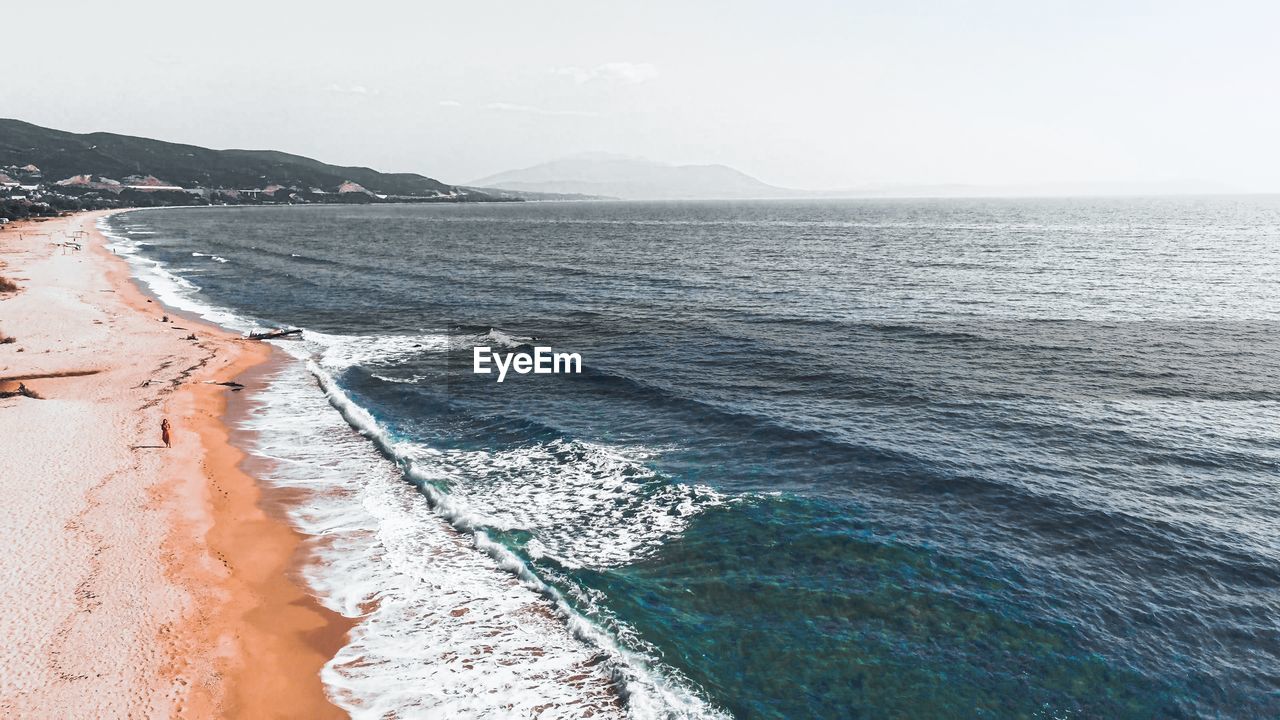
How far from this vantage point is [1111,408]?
98.2 feet

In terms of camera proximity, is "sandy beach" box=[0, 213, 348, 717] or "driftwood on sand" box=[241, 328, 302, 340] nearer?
"sandy beach" box=[0, 213, 348, 717]

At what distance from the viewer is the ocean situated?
49.6 ft

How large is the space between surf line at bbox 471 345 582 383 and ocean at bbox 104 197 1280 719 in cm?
106

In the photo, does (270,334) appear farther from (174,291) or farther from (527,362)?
(174,291)

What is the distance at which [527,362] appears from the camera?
1592 inches

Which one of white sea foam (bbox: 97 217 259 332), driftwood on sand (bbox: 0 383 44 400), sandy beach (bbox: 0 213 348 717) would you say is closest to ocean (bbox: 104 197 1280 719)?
sandy beach (bbox: 0 213 348 717)

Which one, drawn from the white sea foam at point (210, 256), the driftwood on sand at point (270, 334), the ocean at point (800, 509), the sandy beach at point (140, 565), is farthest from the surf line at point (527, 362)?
the white sea foam at point (210, 256)

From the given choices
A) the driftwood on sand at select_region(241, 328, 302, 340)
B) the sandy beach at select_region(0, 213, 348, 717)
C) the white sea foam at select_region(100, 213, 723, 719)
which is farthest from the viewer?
the driftwood on sand at select_region(241, 328, 302, 340)

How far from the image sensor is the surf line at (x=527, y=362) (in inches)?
1526

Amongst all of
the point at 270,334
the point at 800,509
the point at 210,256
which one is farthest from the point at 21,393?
the point at 210,256

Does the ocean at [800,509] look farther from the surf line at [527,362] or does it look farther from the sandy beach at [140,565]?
the sandy beach at [140,565]

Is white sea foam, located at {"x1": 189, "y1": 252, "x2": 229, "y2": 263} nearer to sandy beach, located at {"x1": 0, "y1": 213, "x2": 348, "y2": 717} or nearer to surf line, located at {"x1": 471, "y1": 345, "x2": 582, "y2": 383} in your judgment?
sandy beach, located at {"x1": 0, "y1": 213, "x2": 348, "y2": 717}

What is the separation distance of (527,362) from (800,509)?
22725 millimetres

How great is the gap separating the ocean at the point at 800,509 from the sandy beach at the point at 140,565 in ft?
5.06
